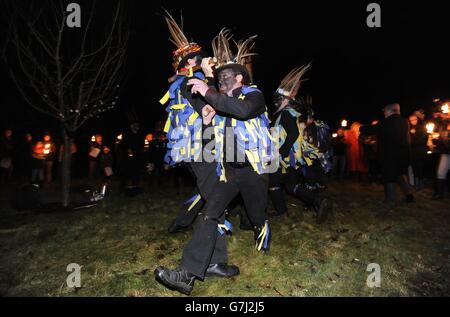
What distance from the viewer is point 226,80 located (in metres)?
3.60

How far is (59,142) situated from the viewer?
14133 mm

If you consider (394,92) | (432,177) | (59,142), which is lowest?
(432,177)

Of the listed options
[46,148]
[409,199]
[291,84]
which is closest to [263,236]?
[291,84]

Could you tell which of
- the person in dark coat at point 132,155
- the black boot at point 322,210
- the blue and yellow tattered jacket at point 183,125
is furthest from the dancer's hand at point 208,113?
the person in dark coat at point 132,155

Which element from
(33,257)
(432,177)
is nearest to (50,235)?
Answer: (33,257)

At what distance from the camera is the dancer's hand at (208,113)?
11.5 feet

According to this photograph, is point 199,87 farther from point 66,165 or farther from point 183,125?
point 66,165

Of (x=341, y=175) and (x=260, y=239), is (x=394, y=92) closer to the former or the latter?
(x=341, y=175)

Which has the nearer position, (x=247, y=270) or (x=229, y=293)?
(x=229, y=293)

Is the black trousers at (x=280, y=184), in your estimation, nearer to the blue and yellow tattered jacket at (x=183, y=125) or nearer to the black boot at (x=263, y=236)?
the black boot at (x=263, y=236)

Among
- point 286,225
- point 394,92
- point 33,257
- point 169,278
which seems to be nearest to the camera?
point 169,278

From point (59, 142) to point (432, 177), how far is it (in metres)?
13.1

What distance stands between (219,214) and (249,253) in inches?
43.1

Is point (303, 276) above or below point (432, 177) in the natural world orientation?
below
